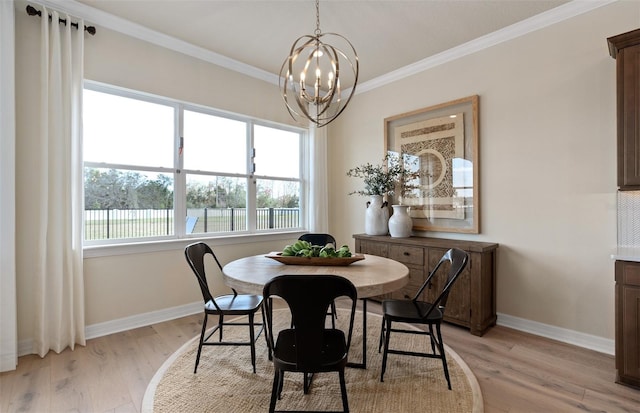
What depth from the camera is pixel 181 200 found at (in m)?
3.36

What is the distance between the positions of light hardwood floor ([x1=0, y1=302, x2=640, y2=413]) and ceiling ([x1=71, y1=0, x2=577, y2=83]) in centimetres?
282

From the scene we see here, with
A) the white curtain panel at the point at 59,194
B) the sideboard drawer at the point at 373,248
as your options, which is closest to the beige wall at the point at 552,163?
the sideboard drawer at the point at 373,248

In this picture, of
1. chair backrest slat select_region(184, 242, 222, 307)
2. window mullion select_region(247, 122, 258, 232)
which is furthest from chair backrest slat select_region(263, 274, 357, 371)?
window mullion select_region(247, 122, 258, 232)

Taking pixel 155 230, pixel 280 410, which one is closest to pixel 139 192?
pixel 155 230

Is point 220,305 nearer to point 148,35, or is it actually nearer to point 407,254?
point 407,254

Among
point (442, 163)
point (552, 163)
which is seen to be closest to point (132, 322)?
point (442, 163)

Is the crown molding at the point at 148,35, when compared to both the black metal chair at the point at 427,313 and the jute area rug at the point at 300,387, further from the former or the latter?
the black metal chair at the point at 427,313

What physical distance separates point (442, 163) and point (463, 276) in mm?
1254

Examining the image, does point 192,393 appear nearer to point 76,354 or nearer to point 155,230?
point 76,354

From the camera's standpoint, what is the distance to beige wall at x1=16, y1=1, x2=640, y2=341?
96.9 inches

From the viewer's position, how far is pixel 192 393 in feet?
6.22

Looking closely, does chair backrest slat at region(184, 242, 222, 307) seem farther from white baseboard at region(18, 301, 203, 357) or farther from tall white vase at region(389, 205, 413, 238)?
tall white vase at region(389, 205, 413, 238)

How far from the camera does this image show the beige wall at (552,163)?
2.48 m

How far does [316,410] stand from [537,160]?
2.75m
